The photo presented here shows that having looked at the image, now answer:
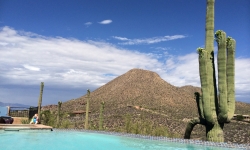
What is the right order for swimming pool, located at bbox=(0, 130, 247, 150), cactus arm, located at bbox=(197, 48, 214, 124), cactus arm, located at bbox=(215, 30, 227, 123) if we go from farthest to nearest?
swimming pool, located at bbox=(0, 130, 247, 150)
cactus arm, located at bbox=(197, 48, 214, 124)
cactus arm, located at bbox=(215, 30, 227, 123)

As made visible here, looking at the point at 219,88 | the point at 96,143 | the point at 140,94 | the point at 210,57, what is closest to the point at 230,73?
the point at 219,88

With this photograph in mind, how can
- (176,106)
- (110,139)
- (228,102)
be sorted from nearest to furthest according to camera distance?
(228,102) < (110,139) < (176,106)

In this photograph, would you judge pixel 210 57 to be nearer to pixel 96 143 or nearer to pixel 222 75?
pixel 222 75

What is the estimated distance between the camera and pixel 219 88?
8.45 metres

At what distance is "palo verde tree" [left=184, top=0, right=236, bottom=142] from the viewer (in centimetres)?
838

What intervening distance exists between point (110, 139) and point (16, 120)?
7.92 m

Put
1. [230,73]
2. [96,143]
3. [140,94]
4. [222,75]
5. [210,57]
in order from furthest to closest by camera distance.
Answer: [140,94]
[96,143]
[210,57]
[230,73]
[222,75]

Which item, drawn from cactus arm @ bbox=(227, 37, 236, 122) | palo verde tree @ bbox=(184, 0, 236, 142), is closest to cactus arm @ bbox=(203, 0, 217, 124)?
palo verde tree @ bbox=(184, 0, 236, 142)

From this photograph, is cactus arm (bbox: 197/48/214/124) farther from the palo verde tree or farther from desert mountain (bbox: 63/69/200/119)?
desert mountain (bbox: 63/69/200/119)

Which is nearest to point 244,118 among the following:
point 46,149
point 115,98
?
point 46,149

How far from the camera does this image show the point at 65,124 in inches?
559

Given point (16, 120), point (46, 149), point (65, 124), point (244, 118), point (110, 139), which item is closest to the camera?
point (46, 149)

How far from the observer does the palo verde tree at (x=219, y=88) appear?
8375 millimetres

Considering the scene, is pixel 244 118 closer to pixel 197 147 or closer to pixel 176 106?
pixel 197 147
